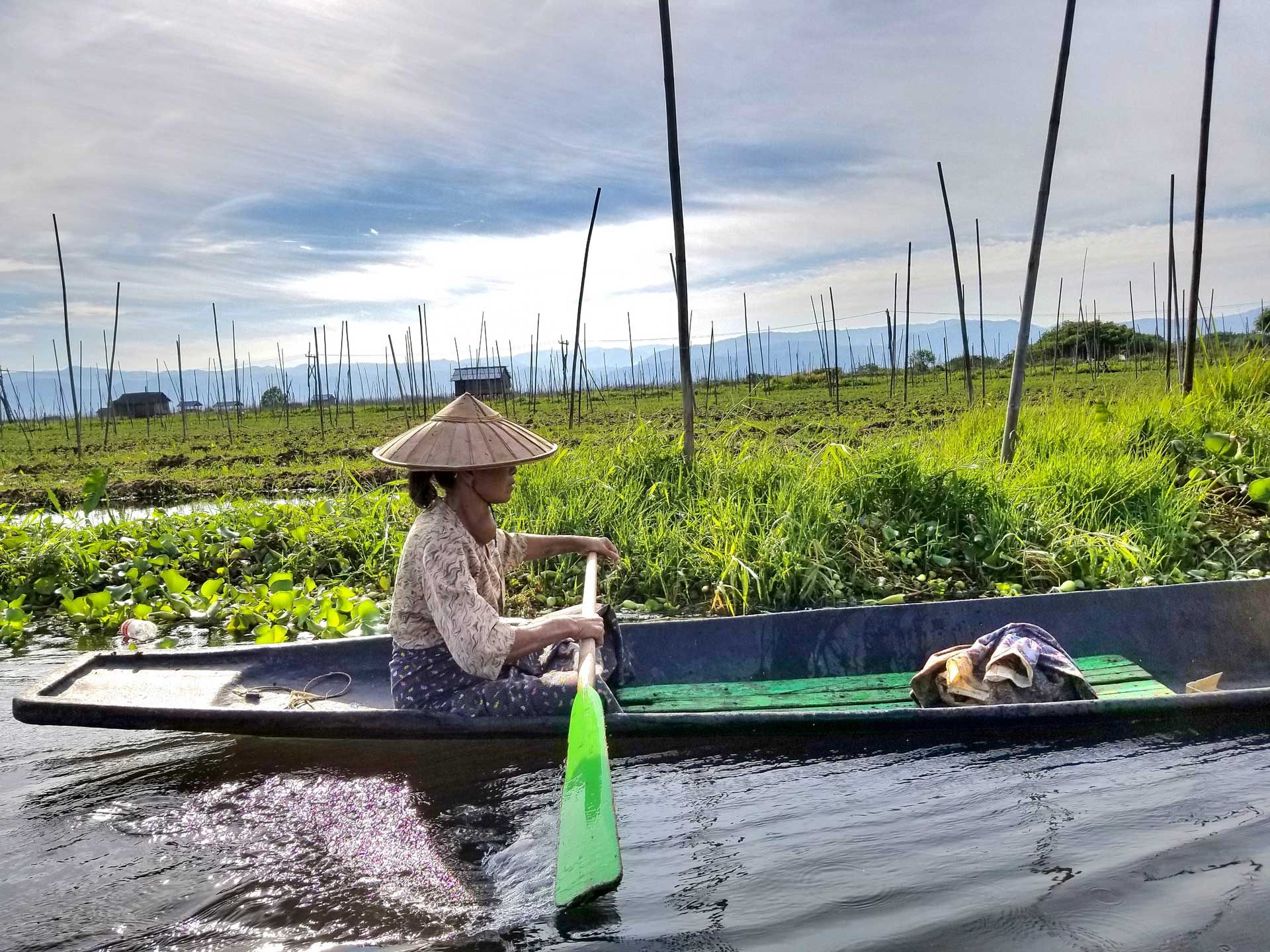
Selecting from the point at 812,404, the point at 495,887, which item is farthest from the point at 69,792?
the point at 812,404

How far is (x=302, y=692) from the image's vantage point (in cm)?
350

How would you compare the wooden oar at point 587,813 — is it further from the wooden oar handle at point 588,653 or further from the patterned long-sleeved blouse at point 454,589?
the patterned long-sleeved blouse at point 454,589

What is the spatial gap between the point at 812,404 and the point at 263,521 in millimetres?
16548

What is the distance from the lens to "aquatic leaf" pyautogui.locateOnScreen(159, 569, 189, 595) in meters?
5.55

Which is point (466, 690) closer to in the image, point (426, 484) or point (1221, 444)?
point (426, 484)

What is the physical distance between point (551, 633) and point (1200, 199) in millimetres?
7298

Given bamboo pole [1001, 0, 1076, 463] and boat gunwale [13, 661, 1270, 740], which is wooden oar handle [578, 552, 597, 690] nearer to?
boat gunwale [13, 661, 1270, 740]

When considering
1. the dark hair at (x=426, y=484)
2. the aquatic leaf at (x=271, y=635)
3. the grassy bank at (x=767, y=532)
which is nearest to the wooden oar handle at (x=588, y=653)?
the dark hair at (x=426, y=484)

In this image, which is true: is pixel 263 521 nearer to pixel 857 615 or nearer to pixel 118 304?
pixel 857 615

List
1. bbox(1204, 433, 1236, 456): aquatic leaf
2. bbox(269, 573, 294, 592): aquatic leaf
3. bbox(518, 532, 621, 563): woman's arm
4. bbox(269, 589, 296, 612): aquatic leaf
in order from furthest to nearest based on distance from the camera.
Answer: bbox(1204, 433, 1236, 456): aquatic leaf < bbox(269, 573, 294, 592): aquatic leaf < bbox(269, 589, 296, 612): aquatic leaf < bbox(518, 532, 621, 563): woman's arm

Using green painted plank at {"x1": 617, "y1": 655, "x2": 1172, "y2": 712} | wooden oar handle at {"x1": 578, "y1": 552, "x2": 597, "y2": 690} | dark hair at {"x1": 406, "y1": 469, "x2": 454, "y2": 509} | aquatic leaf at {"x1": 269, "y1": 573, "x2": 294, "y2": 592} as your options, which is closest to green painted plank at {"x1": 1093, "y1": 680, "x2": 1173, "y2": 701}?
green painted plank at {"x1": 617, "y1": 655, "x2": 1172, "y2": 712}

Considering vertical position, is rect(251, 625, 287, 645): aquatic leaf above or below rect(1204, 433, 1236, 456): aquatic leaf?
below

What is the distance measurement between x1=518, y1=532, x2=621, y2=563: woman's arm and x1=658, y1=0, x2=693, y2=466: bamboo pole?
8.93ft

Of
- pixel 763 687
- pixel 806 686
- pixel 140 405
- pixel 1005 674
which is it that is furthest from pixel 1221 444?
pixel 140 405
